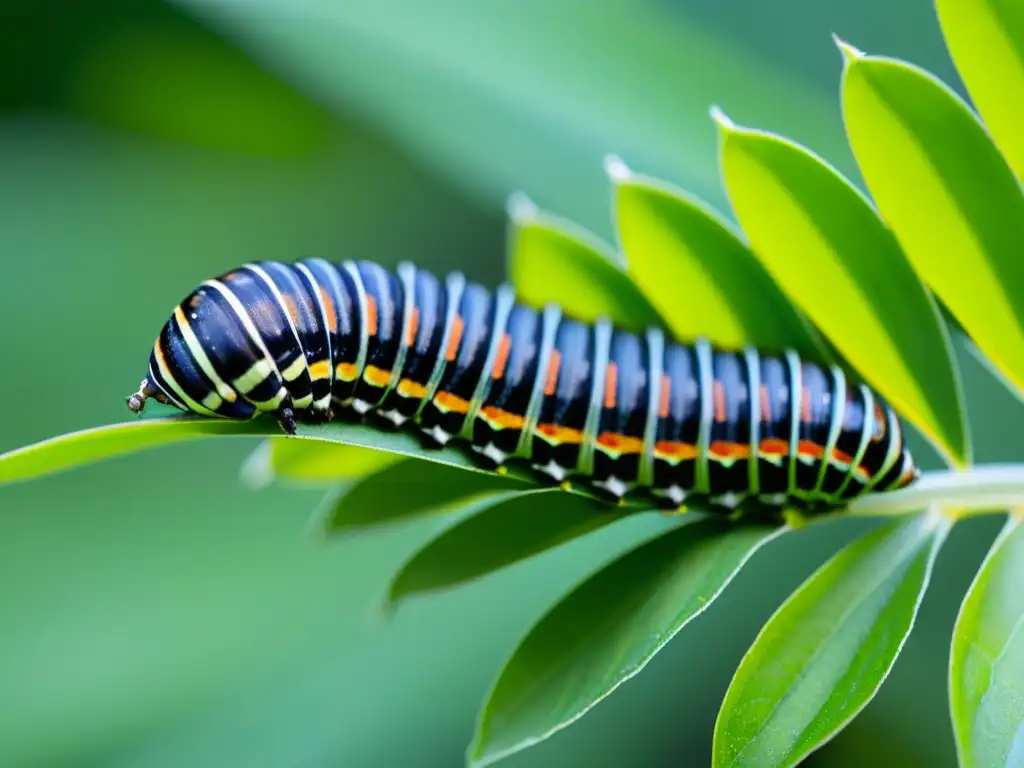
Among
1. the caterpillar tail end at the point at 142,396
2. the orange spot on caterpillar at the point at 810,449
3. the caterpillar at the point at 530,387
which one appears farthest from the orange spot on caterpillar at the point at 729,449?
the caterpillar tail end at the point at 142,396

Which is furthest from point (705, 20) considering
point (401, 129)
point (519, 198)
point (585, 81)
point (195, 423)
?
point (195, 423)

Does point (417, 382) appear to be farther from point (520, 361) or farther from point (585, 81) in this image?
point (585, 81)

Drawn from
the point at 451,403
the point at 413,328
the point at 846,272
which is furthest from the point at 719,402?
the point at 413,328

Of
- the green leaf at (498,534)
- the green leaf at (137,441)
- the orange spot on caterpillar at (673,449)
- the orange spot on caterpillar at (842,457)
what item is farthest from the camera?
the orange spot on caterpillar at (673,449)

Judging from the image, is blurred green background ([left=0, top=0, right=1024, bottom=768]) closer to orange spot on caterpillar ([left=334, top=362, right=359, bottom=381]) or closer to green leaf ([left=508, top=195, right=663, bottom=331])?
green leaf ([left=508, top=195, right=663, bottom=331])

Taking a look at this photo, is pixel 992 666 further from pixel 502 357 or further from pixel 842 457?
pixel 502 357

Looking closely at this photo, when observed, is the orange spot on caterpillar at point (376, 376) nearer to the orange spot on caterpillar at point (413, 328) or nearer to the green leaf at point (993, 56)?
the orange spot on caterpillar at point (413, 328)
